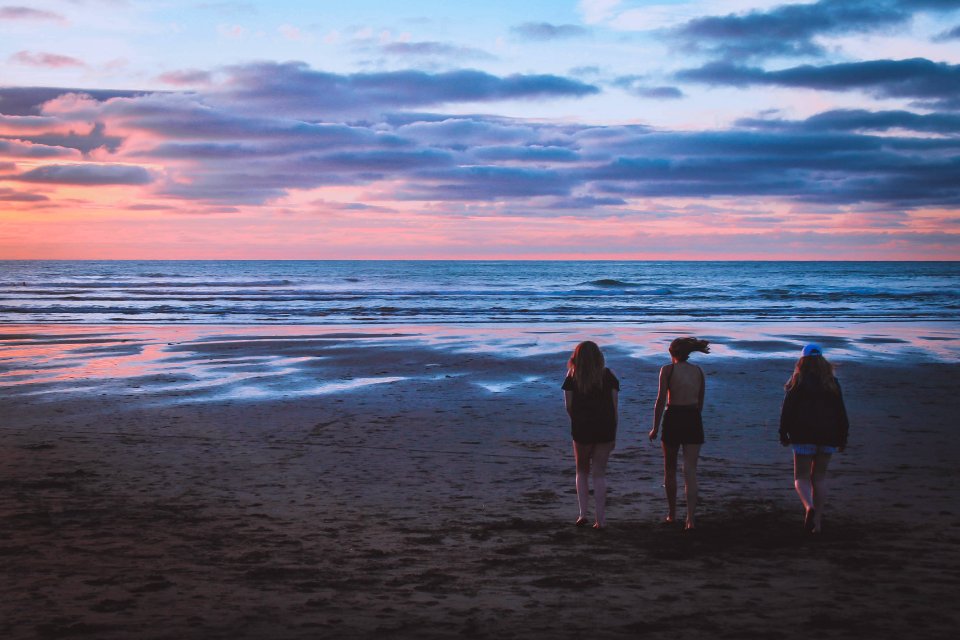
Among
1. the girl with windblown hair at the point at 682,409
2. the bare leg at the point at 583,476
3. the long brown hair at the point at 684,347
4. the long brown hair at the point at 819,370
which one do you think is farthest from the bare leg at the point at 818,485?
the bare leg at the point at 583,476

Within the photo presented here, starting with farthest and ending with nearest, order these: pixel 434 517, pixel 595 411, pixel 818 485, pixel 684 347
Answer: pixel 434 517
pixel 684 347
pixel 595 411
pixel 818 485

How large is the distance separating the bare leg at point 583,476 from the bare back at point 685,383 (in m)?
0.86

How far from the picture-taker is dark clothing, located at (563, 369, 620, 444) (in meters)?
6.83

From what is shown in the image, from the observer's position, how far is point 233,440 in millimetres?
10375

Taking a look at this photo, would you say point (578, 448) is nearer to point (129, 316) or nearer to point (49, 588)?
point (49, 588)

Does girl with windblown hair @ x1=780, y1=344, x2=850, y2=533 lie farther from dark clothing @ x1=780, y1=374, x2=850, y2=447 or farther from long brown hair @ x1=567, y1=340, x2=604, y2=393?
long brown hair @ x1=567, y1=340, x2=604, y2=393

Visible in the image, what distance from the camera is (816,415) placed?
680cm

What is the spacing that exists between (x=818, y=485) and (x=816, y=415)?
575mm

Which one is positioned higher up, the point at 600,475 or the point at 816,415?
the point at 816,415

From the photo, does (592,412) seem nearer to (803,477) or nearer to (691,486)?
(691,486)

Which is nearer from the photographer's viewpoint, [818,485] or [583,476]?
[818,485]

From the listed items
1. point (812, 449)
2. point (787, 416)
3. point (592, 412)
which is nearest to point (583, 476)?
point (592, 412)

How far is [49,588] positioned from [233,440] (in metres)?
5.15

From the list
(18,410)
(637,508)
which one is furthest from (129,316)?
(637,508)
